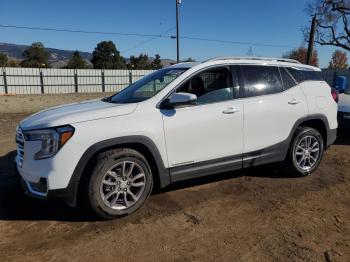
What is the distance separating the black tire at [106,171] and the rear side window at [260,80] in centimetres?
179

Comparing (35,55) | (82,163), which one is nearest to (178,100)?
(82,163)

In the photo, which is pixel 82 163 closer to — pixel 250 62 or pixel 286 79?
pixel 250 62

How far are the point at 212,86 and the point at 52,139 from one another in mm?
2154

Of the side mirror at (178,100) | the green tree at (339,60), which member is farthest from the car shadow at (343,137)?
the green tree at (339,60)

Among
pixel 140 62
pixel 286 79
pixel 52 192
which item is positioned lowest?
pixel 52 192

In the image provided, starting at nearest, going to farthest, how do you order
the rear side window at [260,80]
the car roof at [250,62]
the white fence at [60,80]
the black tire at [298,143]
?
the car roof at [250,62] → the rear side window at [260,80] → the black tire at [298,143] → the white fence at [60,80]

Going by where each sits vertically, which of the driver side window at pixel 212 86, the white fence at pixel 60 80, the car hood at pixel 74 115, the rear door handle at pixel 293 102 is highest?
the white fence at pixel 60 80

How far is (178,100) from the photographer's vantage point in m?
4.16

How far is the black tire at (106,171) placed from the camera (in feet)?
12.6

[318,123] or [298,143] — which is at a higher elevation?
[318,123]

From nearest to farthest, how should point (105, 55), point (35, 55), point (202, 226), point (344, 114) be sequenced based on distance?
point (202, 226)
point (344, 114)
point (35, 55)
point (105, 55)

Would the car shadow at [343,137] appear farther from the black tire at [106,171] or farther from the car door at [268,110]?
the black tire at [106,171]

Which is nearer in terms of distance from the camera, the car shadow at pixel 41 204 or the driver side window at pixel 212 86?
the car shadow at pixel 41 204

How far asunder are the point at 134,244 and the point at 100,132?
4.02 ft
